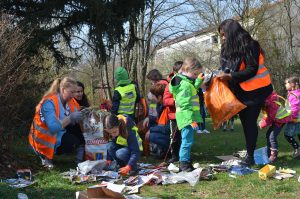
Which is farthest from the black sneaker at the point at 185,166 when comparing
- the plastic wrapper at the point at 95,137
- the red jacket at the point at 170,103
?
the red jacket at the point at 170,103

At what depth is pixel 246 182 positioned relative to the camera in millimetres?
4691

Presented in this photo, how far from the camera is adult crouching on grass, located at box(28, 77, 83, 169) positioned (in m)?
5.59

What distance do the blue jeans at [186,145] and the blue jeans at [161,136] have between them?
145 cm

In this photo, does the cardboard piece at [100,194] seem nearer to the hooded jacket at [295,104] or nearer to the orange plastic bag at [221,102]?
the orange plastic bag at [221,102]

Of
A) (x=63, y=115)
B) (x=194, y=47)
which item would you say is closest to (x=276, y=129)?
(x=63, y=115)

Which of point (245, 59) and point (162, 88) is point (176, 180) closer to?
point (245, 59)

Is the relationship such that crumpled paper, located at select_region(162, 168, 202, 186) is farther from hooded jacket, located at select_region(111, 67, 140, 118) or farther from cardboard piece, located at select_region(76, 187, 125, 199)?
hooded jacket, located at select_region(111, 67, 140, 118)

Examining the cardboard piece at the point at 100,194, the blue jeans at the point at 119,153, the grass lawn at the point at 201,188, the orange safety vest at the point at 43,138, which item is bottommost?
the grass lawn at the point at 201,188

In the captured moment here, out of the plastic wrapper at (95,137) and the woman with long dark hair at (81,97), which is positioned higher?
the woman with long dark hair at (81,97)

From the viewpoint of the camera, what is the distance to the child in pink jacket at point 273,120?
20.7ft

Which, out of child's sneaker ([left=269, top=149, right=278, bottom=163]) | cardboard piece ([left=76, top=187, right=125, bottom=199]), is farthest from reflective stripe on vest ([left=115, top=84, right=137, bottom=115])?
cardboard piece ([left=76, top=187, right=125, bottom=199])

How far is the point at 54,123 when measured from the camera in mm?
5516

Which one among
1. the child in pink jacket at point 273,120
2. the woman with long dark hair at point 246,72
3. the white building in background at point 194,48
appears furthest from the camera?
the white building in background at point 194,48

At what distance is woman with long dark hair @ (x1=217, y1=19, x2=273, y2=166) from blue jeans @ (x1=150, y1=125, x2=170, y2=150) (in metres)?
1.59
